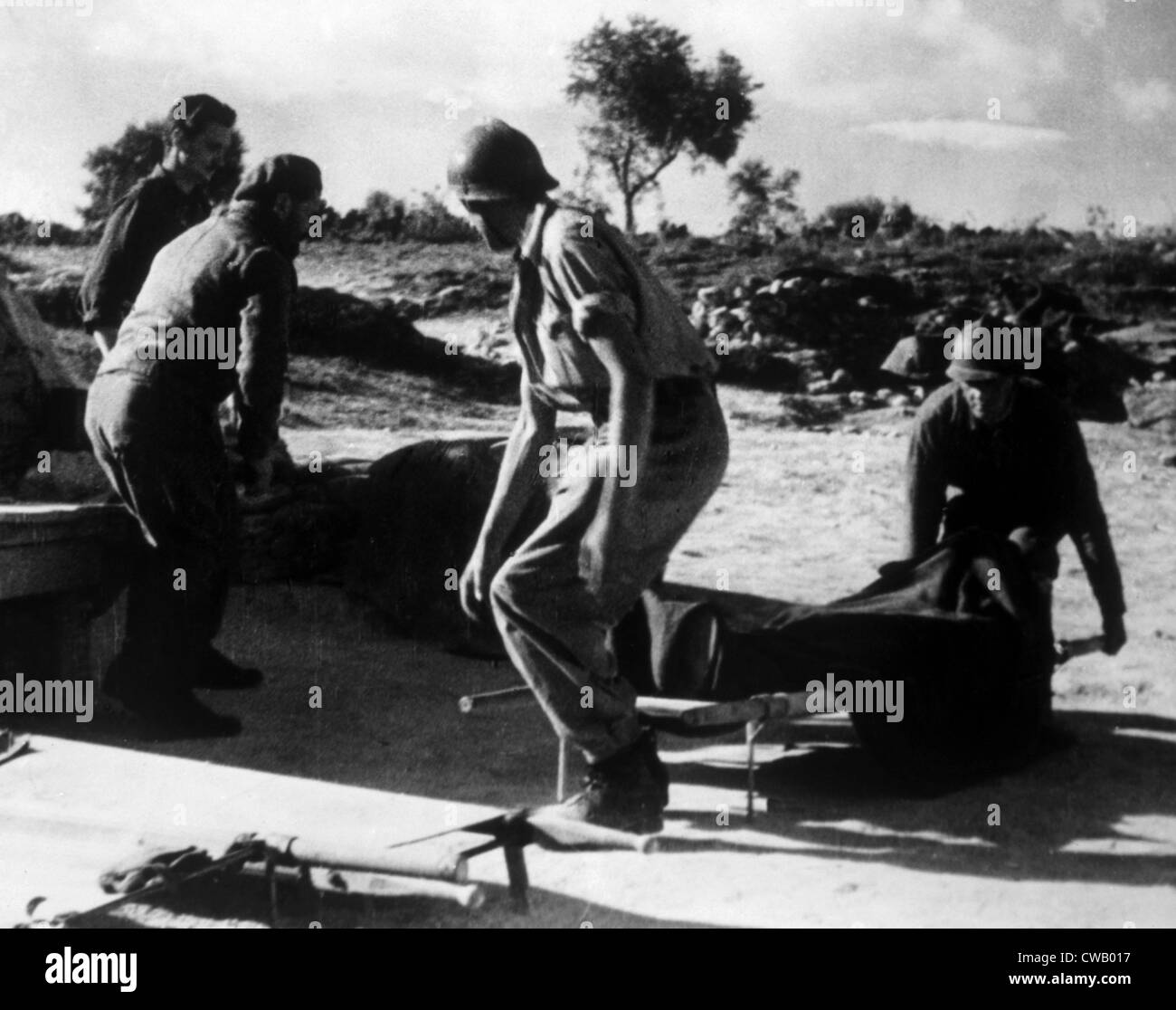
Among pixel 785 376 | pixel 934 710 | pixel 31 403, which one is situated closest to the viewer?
pixel 934 710

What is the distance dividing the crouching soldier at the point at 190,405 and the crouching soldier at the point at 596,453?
1132 millimetres

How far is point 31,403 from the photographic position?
206 inches

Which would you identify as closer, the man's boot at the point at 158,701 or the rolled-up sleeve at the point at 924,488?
the rolled-up sleeve at the point at 924,488

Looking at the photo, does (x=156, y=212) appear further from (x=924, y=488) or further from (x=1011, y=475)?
(x=1011, y=475)

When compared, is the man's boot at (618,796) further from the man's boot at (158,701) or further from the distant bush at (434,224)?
the distant bush at (434,224)

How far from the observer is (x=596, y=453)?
3.45m

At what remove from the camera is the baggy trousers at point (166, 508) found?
445cm

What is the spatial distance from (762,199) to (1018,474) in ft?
3.65

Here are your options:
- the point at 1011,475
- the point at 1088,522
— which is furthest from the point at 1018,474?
the point at 1088,522

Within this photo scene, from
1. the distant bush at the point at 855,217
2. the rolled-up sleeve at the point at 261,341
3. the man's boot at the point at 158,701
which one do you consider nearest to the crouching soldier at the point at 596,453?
the rolled-up sleeve at the point at 261,341

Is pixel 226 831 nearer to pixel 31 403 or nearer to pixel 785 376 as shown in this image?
pixel 31 403

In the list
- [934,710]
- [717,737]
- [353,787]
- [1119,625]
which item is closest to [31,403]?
[353,787]

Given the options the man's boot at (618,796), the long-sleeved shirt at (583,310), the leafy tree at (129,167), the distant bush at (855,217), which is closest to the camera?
the long-sleeved shirt at (583,310)

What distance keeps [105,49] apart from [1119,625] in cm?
333
